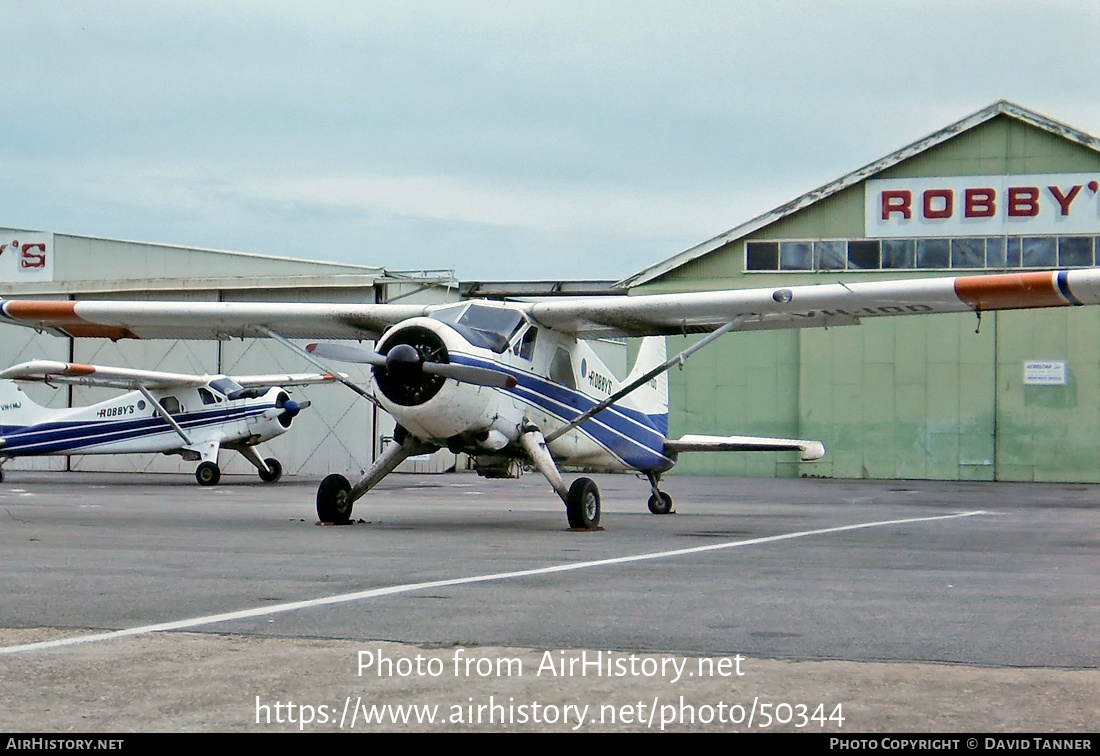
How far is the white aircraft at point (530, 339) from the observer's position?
1378 centimetres

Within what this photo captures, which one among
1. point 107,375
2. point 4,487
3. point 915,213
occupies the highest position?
point 915,213

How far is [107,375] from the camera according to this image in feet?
98.5

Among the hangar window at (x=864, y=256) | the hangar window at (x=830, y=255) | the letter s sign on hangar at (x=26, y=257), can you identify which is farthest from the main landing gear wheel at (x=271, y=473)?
the letter s sign on hangar at (x=26, y=257)

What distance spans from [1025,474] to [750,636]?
1270 inches

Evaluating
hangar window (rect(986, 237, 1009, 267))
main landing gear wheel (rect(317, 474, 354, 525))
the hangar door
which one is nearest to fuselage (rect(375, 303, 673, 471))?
main landing gear wheel (rect(317, 474, 354, 525))

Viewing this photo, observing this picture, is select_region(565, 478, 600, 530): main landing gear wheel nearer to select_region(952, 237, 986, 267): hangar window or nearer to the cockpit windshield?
the cockpit windshield

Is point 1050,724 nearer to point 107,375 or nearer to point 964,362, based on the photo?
point 107,375

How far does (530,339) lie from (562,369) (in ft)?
3.04

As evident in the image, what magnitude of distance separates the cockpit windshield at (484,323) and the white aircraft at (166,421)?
17.1 metres

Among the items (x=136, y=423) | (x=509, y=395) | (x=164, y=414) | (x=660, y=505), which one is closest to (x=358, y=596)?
(x=509, y=395)

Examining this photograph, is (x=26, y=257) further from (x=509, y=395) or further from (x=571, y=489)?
(x=571, y=489)

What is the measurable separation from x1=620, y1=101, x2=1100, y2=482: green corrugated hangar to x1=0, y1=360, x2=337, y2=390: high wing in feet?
38.7

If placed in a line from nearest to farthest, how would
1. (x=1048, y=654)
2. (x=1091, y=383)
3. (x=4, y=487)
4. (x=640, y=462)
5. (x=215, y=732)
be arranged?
1. (x=215, y=732)
2. (x=1048, y=654)
3. (x=640, y=462)
4. (x=4, y=487)
5. (x=1091, y=383)
